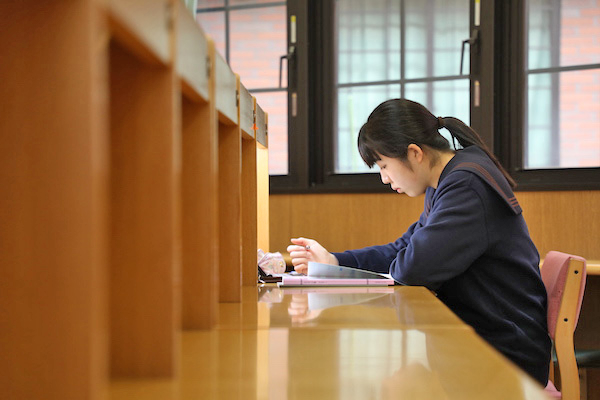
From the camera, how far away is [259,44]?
3381 millimetres

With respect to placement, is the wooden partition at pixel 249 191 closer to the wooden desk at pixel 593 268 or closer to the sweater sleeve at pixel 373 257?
the sweater sleeve at pixel 373 257

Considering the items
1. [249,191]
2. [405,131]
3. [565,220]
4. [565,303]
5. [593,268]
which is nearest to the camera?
[249,191]

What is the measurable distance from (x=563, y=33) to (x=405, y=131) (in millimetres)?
1550

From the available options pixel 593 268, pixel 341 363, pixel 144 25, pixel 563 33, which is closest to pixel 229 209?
pixel 341 363

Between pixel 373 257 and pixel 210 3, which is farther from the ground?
pixel 210 3

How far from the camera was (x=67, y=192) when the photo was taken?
1.56 feet

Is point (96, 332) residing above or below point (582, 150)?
below

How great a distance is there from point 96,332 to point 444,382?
0.37 m

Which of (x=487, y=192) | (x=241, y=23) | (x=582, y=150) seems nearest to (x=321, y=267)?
(x=487, y=192)

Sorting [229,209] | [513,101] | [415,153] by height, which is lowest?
[229,209]

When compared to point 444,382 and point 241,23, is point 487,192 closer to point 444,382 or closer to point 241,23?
point 444,382

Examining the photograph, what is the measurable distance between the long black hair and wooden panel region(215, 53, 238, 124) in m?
0.73

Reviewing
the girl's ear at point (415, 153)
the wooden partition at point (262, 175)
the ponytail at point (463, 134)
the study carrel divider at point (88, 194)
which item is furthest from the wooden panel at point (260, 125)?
the study carrel divider at point (88, 194)

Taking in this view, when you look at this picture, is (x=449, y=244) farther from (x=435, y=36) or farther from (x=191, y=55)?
(x=435, y=36)
